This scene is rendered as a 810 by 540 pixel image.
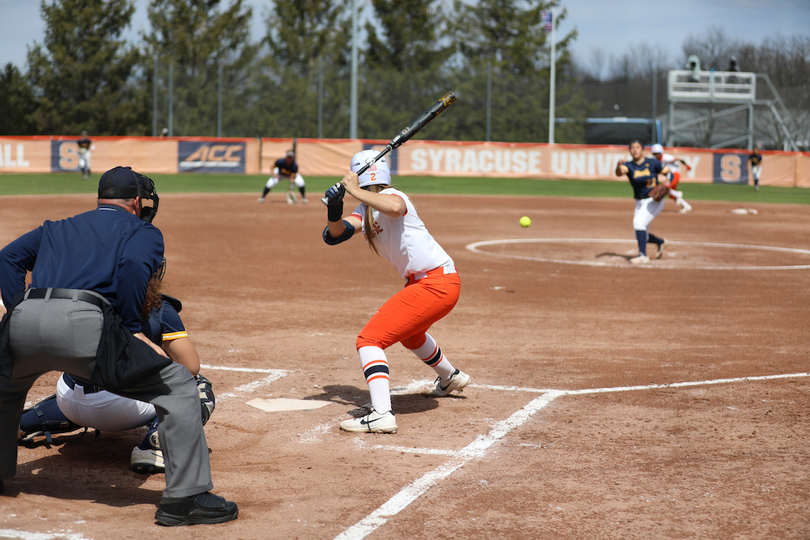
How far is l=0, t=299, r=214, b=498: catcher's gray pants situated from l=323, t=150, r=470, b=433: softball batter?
1847 millimetres

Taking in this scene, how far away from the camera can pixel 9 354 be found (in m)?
4.02

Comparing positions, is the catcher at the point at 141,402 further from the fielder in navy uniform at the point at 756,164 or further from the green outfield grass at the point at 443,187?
the fielder in navy uniform at the point at 756,164

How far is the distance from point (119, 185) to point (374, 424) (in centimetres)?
245

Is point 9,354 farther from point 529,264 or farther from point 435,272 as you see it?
point 529,264

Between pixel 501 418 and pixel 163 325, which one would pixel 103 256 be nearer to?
pixel 163 325

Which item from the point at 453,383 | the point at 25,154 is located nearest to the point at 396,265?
the point at 453,383

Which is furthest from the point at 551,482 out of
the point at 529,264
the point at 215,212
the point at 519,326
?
the point at 215,212

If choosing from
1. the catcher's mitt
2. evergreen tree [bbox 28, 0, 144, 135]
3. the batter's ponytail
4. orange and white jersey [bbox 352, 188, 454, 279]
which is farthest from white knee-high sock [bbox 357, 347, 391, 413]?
evergreen tree [bbox 28, 0, 144, 135]

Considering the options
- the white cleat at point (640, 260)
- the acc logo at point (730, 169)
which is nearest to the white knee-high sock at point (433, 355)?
the white cleat at point (640, 260)

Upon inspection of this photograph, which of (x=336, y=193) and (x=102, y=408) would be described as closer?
(x=102, y=408)

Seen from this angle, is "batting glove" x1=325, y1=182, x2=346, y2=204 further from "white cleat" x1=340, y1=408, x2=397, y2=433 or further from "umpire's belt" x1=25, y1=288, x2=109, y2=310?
"umpire's belt" x1=25, y1=288, x2=109, y2=310

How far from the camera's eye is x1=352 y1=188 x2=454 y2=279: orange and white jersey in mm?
6055

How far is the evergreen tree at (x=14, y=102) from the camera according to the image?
1938 inches

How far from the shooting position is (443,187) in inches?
1337
